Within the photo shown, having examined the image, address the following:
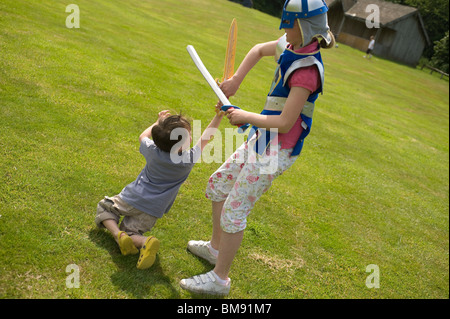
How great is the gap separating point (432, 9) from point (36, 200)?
52641 millimetres

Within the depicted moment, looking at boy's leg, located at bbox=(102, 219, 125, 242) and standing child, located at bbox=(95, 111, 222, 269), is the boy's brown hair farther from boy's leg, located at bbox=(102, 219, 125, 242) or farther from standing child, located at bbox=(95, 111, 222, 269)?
boy's leg, located at bbox=(102, 219, 125, 242)

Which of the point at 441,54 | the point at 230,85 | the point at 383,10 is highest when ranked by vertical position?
the point at 383,10

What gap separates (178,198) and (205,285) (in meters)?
1.48

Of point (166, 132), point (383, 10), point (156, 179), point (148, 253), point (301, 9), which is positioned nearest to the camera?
point (301, 9)

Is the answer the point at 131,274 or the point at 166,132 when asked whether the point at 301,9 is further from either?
the point at 131,274

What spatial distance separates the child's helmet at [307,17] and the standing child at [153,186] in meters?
0.97

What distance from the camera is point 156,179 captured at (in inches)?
130

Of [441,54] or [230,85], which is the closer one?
[230,85]

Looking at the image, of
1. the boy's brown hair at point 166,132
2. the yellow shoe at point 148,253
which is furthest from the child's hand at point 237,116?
the yellow shoe at point 148,253

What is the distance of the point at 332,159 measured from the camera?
756 centimetres

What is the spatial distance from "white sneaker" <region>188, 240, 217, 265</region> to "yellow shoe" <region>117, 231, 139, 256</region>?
1.86ft

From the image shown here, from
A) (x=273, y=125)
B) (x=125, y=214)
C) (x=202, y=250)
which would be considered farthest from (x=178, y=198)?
(x=273, y=125)
